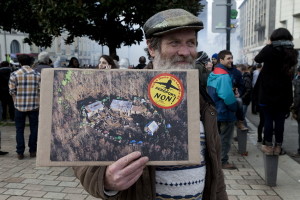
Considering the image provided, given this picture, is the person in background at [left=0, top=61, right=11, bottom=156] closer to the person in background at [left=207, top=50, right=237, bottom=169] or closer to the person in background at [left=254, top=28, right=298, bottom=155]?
the person in background at [left=207, top=50, right=237, bottom=169]

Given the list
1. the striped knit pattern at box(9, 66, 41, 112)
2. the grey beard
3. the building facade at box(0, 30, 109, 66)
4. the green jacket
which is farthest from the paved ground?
the building facade at box(0, 30, 109, 66)

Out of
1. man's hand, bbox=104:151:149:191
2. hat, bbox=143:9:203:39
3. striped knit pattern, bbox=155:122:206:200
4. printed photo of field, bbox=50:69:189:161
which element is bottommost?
striped knit pattern, bbox=155:122:206:200

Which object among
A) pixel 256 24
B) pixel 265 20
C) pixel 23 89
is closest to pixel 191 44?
pixel 23 89

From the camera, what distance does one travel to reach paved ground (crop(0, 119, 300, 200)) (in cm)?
401

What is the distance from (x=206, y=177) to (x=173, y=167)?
0.87ft

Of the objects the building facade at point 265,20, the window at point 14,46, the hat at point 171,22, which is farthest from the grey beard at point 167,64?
the window at point 14,46

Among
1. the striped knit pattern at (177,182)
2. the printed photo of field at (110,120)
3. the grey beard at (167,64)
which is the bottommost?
the striped knit pattern at (177,182)

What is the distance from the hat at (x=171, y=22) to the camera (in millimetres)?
1403

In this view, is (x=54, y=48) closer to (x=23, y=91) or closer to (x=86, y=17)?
(x=86, y=17)

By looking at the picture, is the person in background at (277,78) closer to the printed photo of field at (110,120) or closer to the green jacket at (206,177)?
the green jacket at (206,177)

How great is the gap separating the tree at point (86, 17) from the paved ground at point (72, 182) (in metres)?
3.96

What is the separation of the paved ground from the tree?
156 inches

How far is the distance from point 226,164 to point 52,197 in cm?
282

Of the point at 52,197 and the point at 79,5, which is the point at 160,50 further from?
the point at 79,5
